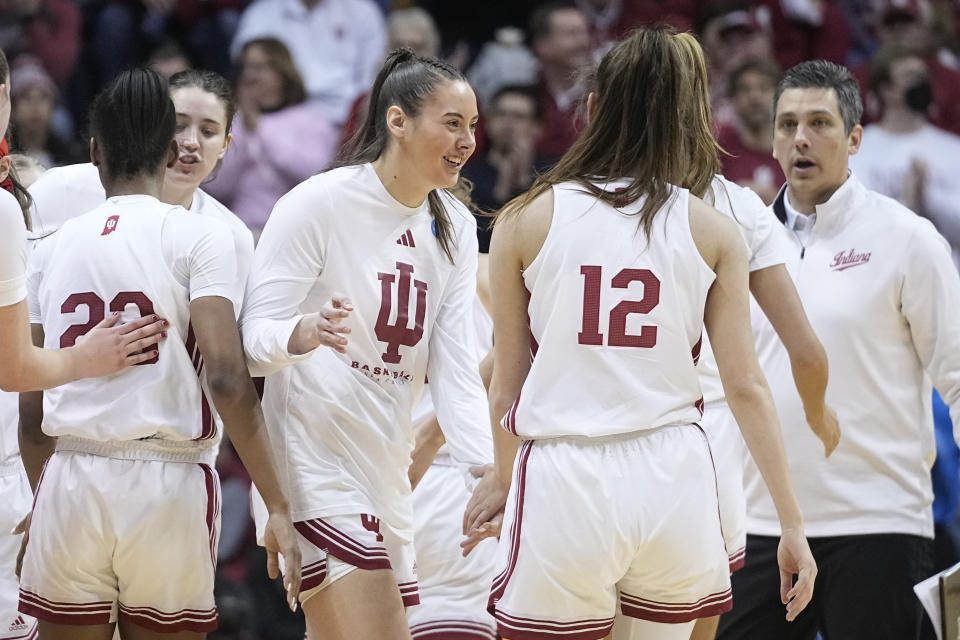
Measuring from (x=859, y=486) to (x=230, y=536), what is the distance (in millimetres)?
4152

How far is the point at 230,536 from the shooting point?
7680 mm

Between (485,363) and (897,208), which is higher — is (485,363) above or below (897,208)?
below

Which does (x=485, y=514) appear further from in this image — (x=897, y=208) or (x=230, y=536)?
(x=230, y=536)

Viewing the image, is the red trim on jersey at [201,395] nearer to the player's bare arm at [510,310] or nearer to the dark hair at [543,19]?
the player's bare arm at [510,310]

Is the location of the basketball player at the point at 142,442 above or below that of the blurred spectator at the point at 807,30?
below

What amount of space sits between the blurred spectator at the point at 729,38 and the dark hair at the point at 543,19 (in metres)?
1.05

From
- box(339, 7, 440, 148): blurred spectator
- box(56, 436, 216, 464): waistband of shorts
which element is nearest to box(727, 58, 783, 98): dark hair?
box(339, 7, 440, 148): blurred spectator

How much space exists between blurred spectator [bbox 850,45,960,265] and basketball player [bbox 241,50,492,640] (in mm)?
5978

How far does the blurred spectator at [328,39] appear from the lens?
935 centimetres

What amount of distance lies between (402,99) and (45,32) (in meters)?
5.82

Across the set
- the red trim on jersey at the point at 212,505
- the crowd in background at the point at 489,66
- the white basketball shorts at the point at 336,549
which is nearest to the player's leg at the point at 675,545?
the white basketball shorts at the point at 336,549

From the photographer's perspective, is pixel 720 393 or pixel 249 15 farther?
pixel 249 15

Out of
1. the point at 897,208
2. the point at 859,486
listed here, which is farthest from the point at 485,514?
the point at 897,208

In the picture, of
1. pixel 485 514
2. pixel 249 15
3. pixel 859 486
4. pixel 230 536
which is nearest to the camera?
pixel 485 514
